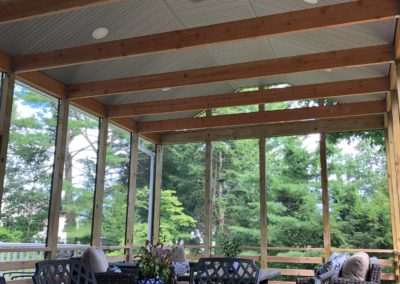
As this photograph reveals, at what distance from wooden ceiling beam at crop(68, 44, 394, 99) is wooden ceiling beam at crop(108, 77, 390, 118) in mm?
1134

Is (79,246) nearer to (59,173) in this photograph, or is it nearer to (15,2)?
(59,173)

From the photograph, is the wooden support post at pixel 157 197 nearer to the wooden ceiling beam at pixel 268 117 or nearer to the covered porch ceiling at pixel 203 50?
the wooden ceiling beam at pixel 268 117

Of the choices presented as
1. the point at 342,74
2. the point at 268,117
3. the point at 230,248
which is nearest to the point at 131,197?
the point at 230,248

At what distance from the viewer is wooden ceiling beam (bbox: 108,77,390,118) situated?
19.5 ft

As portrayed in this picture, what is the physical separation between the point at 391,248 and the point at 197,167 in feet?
13.9

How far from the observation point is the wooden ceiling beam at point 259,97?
595 cm

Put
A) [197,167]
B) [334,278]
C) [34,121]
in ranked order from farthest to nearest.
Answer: [197,167], [34,121], [334,278]

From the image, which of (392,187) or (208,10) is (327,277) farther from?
(208,10)

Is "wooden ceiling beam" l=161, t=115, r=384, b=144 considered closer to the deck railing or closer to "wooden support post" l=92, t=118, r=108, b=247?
"wooden support post" l=92, t=118, r=108, b=247

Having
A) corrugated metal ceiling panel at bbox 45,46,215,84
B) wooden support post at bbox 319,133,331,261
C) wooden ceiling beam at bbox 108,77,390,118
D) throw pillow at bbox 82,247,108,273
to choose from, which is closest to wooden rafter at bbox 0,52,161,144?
corrugated metal ceiling panel at bbox 45,46,215,84

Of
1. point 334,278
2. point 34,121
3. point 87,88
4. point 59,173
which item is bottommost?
point 334,278

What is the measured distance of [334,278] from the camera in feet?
15.4

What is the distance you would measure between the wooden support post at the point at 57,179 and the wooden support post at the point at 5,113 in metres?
0.98

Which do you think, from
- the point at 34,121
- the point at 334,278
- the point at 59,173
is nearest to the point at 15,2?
the point at 34,121
